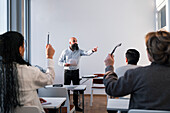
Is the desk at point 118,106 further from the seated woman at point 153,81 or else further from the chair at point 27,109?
the chair at point 27,109

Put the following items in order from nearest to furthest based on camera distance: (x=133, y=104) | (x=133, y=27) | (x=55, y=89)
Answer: (x=133, y=104)
(x=55, y=89)
(x=133, y=27)

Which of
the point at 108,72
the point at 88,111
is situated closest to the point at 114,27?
the point at 88,111

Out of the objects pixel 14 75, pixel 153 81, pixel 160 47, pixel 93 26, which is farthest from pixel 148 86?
pixel 93 26

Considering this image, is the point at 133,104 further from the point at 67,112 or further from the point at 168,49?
the point at 67,112

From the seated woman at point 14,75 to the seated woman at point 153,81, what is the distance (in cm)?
68

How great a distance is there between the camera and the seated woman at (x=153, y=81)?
121 centimetres

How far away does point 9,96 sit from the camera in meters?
1.50

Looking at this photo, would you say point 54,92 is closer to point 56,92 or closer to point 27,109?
point 56,92

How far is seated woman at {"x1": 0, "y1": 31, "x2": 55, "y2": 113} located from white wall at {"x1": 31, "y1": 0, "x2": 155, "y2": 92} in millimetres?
4663

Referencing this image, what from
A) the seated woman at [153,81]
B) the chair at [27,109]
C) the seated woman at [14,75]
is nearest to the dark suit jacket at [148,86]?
the seated woman at [153,81]

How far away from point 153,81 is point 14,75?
101cm

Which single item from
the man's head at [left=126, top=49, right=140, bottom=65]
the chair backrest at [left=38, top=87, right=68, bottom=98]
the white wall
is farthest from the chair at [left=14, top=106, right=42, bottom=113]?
the white wall

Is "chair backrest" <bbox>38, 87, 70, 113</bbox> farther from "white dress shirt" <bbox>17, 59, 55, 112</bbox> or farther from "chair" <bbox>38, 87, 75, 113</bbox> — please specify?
"white dress shirt" <bbox>17, 59, 55, 112</bbox>

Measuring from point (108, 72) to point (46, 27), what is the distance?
5.22 meters
